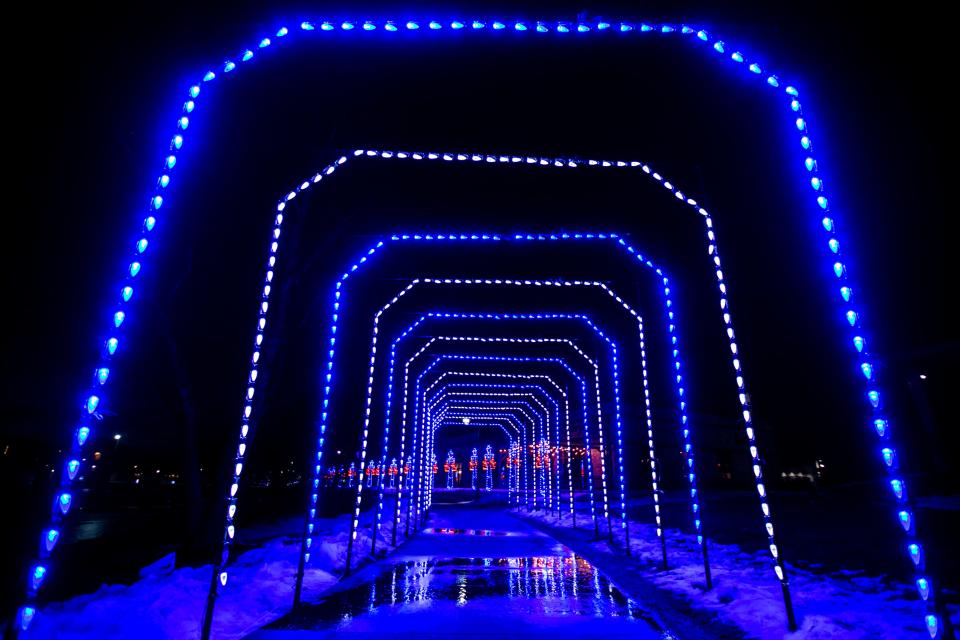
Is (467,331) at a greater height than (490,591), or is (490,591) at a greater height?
(467,331)

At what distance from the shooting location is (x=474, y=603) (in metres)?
6.94

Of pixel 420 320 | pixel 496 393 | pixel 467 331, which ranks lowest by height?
pixel 496 393

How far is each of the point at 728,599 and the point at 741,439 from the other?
50.0 metres

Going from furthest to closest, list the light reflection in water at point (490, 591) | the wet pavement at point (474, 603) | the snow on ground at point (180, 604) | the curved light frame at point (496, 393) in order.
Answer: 1. the curved light frame at point (496, 393)
2. the light reflection in water at point (490, 591)
3. the wet pavement at point (474, 603)
4. the snow on ground at point (180, 604)

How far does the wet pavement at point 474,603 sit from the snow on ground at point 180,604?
45 centimetres

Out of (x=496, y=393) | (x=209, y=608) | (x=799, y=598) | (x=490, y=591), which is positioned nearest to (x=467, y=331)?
(x=496, y=393)

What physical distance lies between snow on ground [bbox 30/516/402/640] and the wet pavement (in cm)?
45

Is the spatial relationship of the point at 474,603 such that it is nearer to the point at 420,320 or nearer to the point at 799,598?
the point at 799,598

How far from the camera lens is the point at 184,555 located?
29.9ft

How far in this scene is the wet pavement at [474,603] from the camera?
5.71 meters

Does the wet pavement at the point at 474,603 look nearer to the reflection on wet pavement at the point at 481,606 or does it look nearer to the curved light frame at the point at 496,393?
the reflection on wet pavement at the point at 481,606

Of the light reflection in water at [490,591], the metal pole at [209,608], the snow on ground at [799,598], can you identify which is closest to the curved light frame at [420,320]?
the snow on ground at [799,598]

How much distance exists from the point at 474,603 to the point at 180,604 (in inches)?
A: 142

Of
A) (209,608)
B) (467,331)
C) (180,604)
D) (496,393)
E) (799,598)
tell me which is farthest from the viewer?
(496,393)
